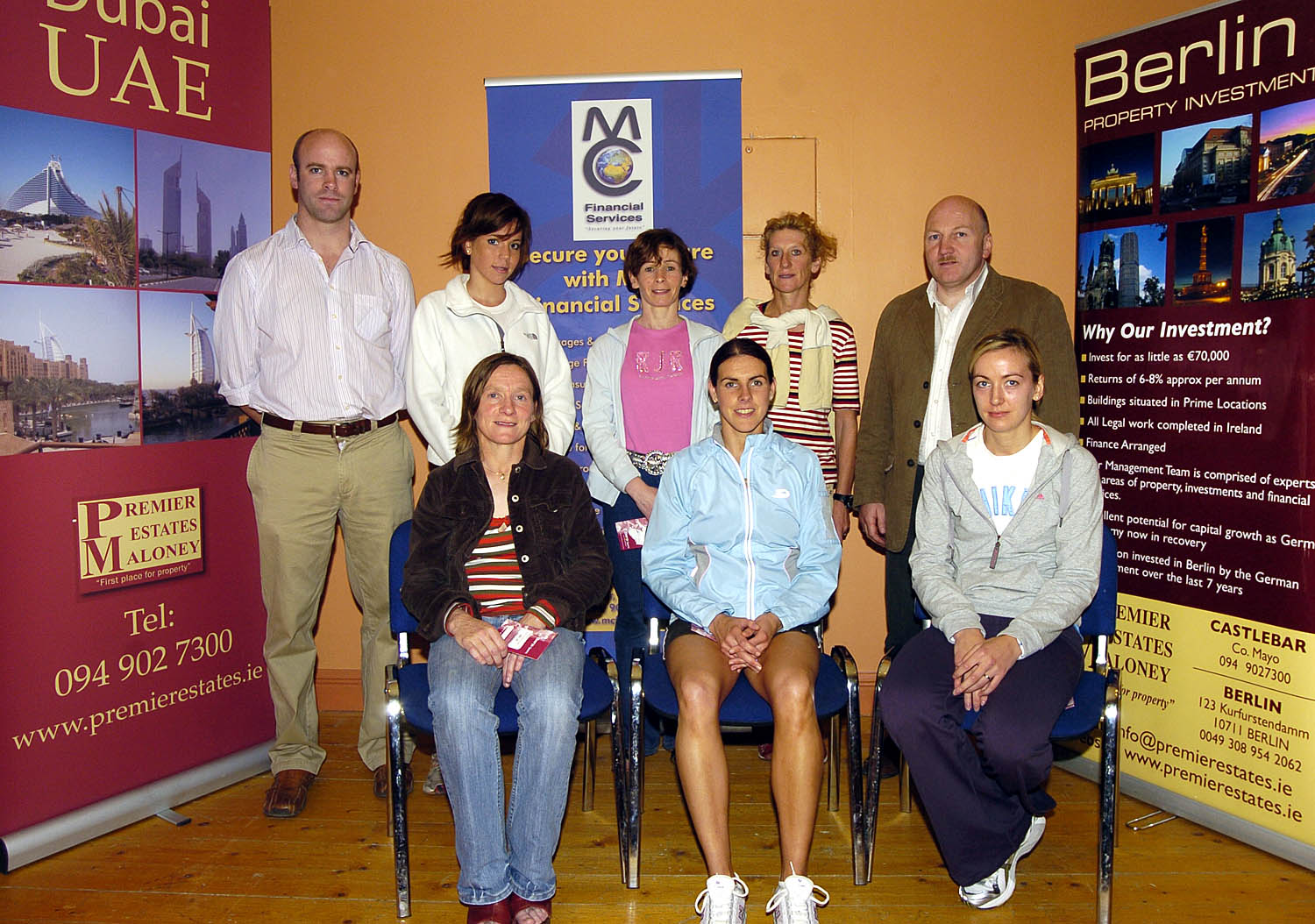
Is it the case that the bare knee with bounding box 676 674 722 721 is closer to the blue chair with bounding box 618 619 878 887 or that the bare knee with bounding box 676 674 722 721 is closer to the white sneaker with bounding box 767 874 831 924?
the blue chair with bounding box 618 619 878 887

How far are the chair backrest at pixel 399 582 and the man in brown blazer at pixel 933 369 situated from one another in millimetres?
1666

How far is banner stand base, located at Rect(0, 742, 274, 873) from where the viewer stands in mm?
2918

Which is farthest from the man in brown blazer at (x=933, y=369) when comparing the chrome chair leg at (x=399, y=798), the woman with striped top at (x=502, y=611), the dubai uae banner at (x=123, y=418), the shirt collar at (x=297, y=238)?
the dubai uae banner at (x=123, y=418)

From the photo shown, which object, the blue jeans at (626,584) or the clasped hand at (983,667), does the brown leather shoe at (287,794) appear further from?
the clasped hand at (983,667)

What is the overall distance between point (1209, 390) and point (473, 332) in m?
2.56

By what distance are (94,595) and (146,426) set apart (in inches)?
23.9

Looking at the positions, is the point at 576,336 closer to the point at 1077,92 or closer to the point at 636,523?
the point at 636,523

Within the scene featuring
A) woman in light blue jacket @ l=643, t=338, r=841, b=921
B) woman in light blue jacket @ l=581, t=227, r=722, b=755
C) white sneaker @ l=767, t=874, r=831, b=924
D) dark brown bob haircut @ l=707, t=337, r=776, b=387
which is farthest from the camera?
woman in light blue jacket @ l=581, t=227, r=722, b=755

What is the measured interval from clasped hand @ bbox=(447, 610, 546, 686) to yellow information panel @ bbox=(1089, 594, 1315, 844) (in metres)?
2.25

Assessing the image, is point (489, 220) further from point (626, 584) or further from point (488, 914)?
point (488, 914)

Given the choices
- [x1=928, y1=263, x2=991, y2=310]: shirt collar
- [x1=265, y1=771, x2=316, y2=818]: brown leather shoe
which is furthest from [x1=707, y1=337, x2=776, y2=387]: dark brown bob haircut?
[x1=265, y1=771, x2=316, y2=818]: brown leather shoe

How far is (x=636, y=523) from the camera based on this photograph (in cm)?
329

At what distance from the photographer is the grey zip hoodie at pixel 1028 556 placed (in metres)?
2.68

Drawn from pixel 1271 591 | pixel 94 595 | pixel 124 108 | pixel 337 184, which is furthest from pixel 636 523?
pixel 124 108
